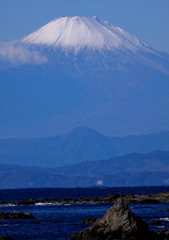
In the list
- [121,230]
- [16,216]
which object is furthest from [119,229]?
[16,216]

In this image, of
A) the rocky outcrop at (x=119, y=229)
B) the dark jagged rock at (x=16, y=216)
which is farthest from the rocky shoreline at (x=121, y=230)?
the dark jagged rock at (x=16, y=216)

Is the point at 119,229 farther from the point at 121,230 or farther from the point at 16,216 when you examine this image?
the point at 16,216

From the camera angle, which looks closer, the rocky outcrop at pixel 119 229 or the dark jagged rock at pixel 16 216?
the rocky outcrop at pixel 119 229

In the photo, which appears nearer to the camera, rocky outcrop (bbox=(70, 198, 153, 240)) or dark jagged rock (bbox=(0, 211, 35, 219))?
rocky outcrop (bbox=(70, 198, 153, 240))

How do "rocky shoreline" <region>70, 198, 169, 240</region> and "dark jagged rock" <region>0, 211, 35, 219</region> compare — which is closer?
"rocky shoreline" <region>70, 198, 169, 240</region>

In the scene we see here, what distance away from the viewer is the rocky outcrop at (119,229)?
150ft

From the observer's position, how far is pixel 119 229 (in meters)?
46.2

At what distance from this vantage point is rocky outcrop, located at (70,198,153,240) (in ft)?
150

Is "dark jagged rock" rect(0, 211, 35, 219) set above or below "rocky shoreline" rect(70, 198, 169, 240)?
above

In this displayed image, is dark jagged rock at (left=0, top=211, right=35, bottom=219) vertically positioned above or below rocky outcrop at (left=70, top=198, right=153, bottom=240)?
above

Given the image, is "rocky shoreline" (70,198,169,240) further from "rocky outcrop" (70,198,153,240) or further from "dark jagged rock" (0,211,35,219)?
"dark jagged rock" (0,211,35,219)

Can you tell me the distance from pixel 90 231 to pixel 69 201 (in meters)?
61.0

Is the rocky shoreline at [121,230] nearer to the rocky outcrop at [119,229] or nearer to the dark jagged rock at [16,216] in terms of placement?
the rocky outcrop at [119,229]

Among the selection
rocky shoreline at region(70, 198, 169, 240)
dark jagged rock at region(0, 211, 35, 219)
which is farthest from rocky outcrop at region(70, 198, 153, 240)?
dark jagged rock at region(0, 211, 35, 219)
